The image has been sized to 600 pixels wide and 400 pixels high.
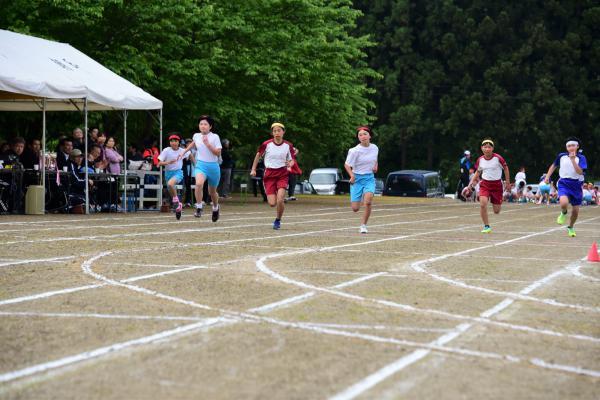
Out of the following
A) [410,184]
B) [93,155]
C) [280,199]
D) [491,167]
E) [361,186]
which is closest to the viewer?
Answer: [280,199]

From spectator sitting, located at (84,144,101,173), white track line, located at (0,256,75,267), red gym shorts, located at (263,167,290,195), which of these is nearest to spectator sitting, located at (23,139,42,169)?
spectator sitting, located at (84,144,101,173)

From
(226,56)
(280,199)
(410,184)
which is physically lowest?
(410,184)

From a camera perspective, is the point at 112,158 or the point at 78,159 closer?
the point at 78,159

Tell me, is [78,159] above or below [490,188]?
above

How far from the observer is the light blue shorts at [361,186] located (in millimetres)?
18203

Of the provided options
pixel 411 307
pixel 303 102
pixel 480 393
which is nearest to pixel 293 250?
pixel 411 307

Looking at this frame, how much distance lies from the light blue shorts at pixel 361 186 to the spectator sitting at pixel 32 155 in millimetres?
7871

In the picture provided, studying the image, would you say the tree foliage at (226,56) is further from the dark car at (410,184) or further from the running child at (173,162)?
the dark car at (410,184)

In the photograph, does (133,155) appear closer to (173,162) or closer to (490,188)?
(173,162)

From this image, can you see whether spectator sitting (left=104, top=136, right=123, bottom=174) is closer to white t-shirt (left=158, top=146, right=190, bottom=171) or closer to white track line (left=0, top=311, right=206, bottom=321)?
white t-shirt (left=158, top=146, right=190, bottom=171)

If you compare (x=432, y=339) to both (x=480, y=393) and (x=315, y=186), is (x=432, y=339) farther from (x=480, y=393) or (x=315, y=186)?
(x=315, y=186)

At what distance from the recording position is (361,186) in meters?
18.3

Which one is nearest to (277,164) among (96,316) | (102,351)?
(96,316)

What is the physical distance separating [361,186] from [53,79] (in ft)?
23.6
